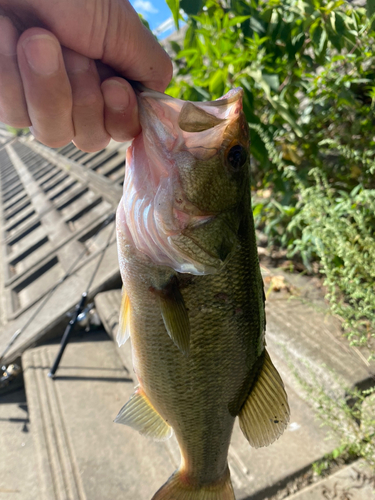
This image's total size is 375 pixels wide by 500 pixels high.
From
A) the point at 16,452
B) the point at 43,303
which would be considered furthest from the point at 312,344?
the point at 43,303

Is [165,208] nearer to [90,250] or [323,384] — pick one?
[323,384]

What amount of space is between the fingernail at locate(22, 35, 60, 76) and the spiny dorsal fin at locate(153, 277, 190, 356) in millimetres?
710

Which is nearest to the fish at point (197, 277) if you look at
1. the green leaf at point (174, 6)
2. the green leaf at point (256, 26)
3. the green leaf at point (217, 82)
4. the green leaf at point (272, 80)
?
the green leaf at point (174, 6)

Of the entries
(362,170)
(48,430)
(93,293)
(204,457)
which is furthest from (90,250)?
(204,457)

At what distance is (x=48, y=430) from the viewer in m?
2.91

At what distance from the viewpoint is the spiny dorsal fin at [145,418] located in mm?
1414

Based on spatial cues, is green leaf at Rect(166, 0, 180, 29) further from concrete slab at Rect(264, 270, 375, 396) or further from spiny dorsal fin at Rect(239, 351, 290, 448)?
concrete slab at Rect(264, 270, 375, 396)

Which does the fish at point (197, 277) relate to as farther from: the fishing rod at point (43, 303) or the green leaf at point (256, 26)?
the fishing rod at point (43, 303)

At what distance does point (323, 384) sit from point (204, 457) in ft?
4.26

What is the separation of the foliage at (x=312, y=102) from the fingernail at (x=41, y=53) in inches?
31.9

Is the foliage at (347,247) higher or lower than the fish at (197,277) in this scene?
lower

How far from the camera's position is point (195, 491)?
1.43 m

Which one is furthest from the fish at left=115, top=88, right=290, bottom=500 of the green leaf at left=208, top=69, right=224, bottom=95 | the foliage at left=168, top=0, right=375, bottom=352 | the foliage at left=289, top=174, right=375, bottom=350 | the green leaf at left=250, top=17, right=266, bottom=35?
the green leaf at left=250, top=17, right=266, bottom=35

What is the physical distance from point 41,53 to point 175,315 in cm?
81
